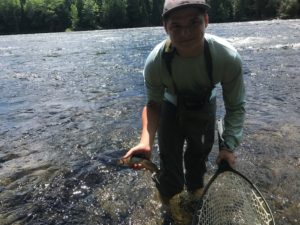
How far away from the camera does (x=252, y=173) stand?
6.71m

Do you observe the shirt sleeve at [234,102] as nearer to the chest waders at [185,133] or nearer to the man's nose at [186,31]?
the chest waders at [185,133]

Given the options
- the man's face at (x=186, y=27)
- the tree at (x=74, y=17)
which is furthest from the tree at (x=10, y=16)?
the man's face at (x=186, y=27)

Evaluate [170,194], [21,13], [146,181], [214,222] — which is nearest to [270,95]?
[146,181]

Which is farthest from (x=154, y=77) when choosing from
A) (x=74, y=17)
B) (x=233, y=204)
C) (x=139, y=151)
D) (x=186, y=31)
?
(x=74, y=17)

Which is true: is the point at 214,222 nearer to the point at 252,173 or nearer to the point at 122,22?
the point at 252,173

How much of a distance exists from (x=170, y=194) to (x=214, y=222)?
1172 mm

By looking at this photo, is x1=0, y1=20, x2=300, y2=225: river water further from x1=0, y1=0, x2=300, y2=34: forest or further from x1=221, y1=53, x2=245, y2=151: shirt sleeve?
x1=0, y1=0, x2=300, y2=34: forest

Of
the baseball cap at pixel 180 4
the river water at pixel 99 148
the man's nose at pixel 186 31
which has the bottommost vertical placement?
the river water at pixel 99 148

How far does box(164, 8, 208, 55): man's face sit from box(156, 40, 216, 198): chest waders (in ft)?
0.76

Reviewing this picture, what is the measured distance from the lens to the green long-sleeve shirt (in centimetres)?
386

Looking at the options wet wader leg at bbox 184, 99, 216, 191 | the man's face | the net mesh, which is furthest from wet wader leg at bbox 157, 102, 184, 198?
the man's face

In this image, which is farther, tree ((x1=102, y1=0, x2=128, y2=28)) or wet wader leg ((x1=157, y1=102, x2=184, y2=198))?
tree ((x1=102, y1=0, x2=128, y2=28))

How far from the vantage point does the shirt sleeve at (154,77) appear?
13.2 feet

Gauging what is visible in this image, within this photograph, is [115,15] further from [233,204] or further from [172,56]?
[172,56]
